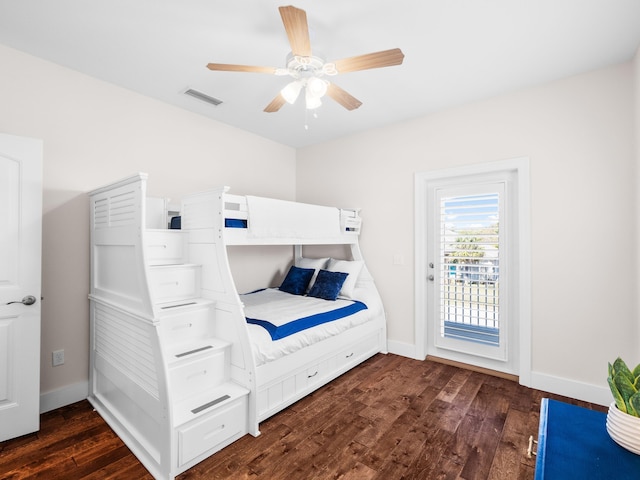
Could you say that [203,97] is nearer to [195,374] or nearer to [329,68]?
[329,68]

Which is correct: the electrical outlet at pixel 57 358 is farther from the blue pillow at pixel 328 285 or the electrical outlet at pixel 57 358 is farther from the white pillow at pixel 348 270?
the white pillow at pixel 348 270

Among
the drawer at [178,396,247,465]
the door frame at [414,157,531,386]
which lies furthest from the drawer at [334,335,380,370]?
the door frame at [414,157,531,386]

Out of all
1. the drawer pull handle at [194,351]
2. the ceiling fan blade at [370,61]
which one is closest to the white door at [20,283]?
the drawer pull handle at [194,351]

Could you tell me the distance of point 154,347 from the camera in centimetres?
186

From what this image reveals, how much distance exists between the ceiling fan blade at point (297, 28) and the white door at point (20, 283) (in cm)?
188

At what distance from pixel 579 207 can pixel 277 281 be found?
10.6 feet

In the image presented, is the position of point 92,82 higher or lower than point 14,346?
A: higher

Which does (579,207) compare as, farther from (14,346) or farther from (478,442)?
(14,346)

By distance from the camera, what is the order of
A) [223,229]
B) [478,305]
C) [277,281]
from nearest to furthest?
[223,229]
[478,305]
[277,281]

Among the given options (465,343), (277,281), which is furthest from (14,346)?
(465,343)

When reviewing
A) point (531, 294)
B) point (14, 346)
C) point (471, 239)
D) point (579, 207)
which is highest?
point (579, 207)

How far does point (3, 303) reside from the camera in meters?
2.09

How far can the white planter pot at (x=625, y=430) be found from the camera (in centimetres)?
102

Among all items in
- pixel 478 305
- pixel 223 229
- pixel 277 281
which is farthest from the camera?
pixel 277 281
